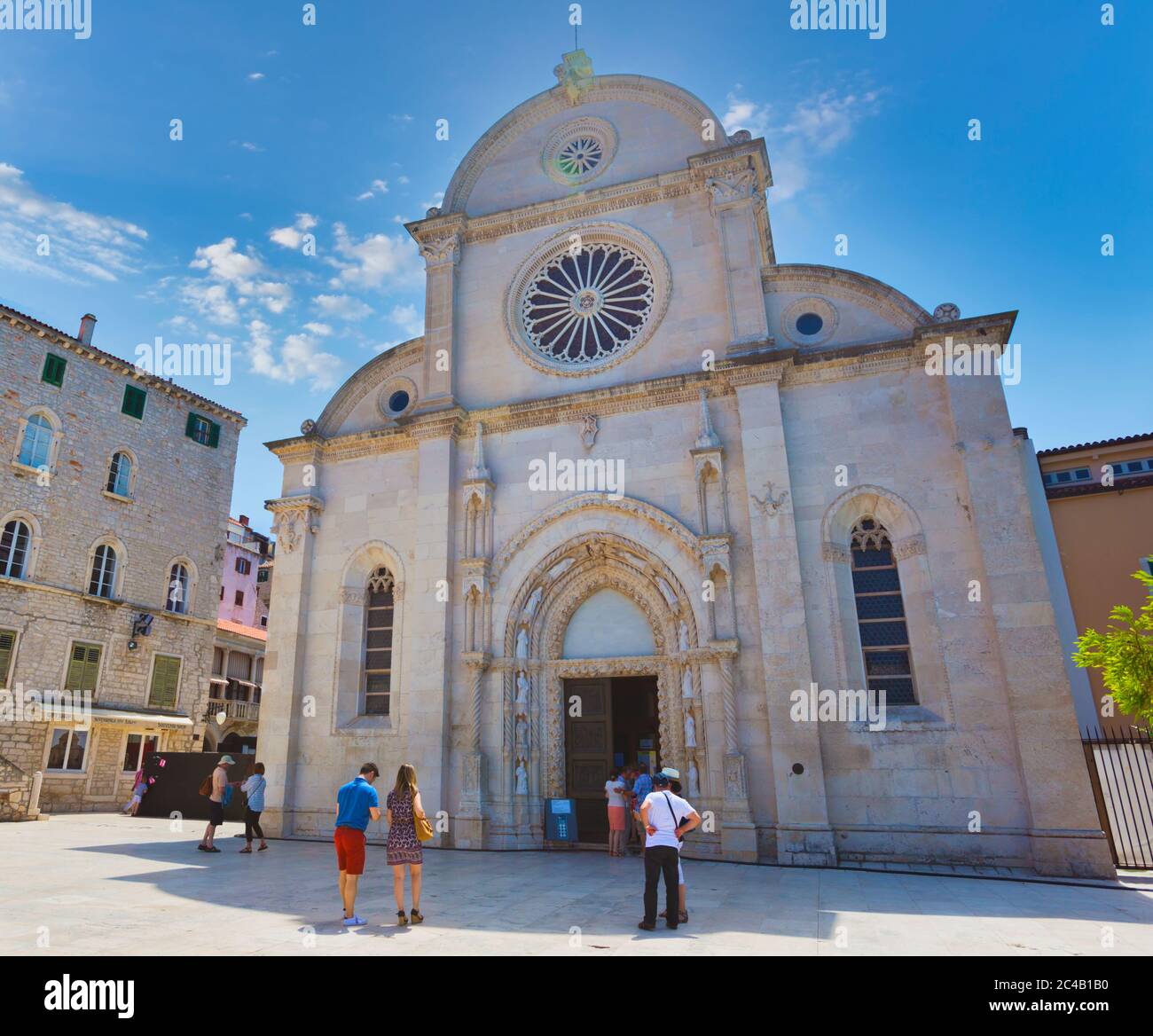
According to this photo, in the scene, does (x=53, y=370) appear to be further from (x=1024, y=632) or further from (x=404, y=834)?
(x=1024, y=632)

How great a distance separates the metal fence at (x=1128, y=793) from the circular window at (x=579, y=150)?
1648 centimetres

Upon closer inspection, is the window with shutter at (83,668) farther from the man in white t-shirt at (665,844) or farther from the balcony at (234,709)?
the man in white t-shirt at (665,844)

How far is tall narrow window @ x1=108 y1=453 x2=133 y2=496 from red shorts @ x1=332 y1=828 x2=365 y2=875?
23914mm

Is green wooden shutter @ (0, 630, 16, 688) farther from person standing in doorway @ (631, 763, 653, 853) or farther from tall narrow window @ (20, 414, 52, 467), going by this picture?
person standing in doorway @ (631, 763, 653, 853)

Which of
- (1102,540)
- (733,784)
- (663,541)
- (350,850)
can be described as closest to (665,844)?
(350,850)

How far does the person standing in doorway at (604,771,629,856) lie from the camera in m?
14.2

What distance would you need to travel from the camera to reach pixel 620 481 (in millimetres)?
16172

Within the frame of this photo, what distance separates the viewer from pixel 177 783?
22891 millimetres

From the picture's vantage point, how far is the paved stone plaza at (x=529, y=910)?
7000mm

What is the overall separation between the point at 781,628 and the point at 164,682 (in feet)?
79.1

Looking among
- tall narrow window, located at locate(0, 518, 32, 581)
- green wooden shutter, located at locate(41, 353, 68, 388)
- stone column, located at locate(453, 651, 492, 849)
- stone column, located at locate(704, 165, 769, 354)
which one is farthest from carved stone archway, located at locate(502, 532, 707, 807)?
green wooden shutter, located at locate(41, 353, 68, 388)

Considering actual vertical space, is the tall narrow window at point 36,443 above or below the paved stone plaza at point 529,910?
above

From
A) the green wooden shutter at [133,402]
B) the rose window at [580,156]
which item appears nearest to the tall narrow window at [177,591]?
the green wooden shutter at [133,402]

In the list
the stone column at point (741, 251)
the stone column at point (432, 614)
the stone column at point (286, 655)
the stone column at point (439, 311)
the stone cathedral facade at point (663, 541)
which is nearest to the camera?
the stone cathedral facade at point (663, 541)
